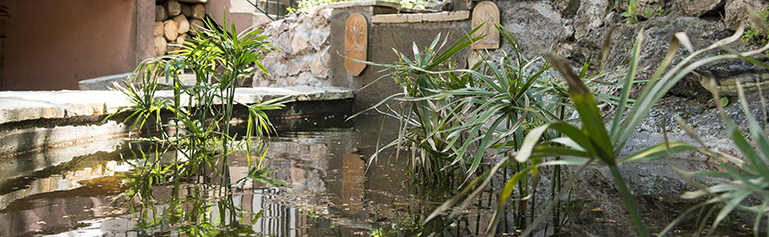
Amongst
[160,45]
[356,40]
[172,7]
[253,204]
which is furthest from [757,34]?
[160,45]

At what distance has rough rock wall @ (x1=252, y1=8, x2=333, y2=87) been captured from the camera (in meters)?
6.33

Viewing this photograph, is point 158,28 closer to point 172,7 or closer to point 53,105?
point 172,7

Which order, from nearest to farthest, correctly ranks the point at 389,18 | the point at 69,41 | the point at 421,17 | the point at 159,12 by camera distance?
the point at 421,17
the point at 389,18
the point at 69,41
the point at 159,12

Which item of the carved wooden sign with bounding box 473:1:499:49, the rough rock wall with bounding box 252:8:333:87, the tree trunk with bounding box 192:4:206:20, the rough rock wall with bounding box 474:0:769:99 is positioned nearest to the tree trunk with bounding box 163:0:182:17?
the tree trunk with bounding box 192:4:206:20

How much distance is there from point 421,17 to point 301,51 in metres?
2.06

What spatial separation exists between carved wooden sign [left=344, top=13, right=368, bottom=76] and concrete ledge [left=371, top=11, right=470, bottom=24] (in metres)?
0.17

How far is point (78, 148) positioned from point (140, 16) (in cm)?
401

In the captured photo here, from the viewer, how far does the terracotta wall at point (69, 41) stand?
6723mm

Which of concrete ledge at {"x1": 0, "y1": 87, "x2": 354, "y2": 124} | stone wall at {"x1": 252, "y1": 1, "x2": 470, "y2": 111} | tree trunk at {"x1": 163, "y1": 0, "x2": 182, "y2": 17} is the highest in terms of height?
tree trunk at {"x1": 163, "y1": 0, "x2": 182, "y2": 17}

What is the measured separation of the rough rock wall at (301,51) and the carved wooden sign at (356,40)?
18.1 inches

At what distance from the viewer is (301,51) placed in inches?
261

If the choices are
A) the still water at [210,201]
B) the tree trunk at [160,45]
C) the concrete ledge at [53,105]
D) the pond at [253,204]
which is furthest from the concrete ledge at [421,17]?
the tree trunk at [160,45]

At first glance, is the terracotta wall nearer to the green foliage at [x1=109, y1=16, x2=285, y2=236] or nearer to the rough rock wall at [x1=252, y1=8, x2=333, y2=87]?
the rough rock wall at [x1=252, y1=8, x2=333, y2=87]

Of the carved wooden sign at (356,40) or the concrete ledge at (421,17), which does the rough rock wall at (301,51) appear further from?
the concrete ledge at (421,17)
